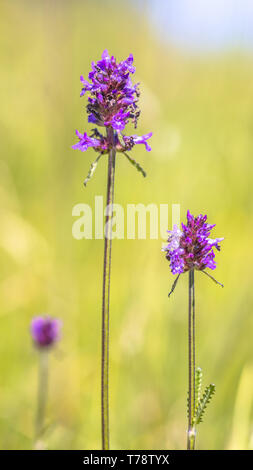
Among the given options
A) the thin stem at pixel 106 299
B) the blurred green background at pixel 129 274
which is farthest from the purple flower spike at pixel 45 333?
the thin stem at pixel 106 299

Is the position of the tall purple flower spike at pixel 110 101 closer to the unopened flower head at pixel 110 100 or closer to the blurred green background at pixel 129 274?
the unopened flower head at pixel 110 100

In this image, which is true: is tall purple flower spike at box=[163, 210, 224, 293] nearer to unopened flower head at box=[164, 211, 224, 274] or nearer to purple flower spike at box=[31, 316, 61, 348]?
unopened flower head at box=[164, 211, 224, 274]

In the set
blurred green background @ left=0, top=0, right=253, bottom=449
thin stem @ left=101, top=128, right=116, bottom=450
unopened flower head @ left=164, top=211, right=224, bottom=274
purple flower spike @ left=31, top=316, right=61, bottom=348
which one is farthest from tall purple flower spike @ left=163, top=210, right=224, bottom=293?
purple flower spike @ left=31, top=316, right=61, bottom=348

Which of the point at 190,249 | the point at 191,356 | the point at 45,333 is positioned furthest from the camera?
the point at 45,333

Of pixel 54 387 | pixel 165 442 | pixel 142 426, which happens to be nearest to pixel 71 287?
pixel 54 387

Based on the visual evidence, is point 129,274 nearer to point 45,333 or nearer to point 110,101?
point 45,333

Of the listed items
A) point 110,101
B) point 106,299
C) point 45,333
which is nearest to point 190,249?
point 106,299
